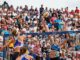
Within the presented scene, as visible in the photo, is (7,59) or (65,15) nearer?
(7,59)

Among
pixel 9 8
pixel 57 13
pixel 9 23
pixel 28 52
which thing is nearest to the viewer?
pixel 28 52

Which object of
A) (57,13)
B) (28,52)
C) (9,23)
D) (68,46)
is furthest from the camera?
(57,13)

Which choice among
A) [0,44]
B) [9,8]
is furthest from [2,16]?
[0,44]

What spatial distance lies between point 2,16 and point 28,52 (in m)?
8.11

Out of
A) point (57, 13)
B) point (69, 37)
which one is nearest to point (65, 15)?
point (57, 13)

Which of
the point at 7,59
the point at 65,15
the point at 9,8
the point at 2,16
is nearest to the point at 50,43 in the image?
the point at 7,59

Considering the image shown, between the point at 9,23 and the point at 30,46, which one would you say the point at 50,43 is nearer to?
the point at 30,46

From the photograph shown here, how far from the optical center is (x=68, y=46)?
486 inches

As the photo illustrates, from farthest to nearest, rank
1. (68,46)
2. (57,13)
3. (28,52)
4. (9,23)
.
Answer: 1. (57,13)
2. (9,23)
3. (68,46)
4. (28,52)

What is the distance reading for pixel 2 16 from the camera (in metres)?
19.5

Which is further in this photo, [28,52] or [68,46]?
[68,46]

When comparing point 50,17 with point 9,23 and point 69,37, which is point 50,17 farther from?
point 69,37

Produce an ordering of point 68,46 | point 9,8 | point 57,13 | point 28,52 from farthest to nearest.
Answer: point 9,8, point 57,13, point 68,46, point 28,52

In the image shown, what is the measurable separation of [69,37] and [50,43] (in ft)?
2.15
